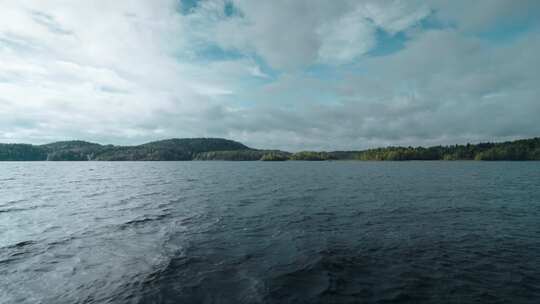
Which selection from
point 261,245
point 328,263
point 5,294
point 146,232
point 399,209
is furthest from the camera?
point 399,209

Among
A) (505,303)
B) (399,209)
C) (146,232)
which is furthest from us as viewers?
(399,209)

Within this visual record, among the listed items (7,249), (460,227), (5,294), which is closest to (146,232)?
(7,249)

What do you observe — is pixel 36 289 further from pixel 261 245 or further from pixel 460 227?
pixel 460 227

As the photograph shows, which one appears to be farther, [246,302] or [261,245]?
[261,245]

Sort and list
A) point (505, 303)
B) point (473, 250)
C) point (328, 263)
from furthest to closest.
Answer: point (473, 250) → point (328, 263) → point (505, 303)

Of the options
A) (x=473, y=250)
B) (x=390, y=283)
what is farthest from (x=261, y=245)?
(x=473, y=250)

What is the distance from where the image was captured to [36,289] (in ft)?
41.4

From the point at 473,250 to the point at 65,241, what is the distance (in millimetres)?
28445

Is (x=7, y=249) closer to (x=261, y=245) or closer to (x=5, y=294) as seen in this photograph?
(x=5, y=294)

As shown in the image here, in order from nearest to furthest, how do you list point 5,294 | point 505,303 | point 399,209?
1. point 505,303
2. point 5,294
3. point 399,209

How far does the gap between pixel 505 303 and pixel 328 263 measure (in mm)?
7739

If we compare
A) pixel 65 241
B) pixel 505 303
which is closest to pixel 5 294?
pixel 65 241

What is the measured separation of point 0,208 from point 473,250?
47.7m

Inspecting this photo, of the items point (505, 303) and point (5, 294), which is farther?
point (5, 294)
